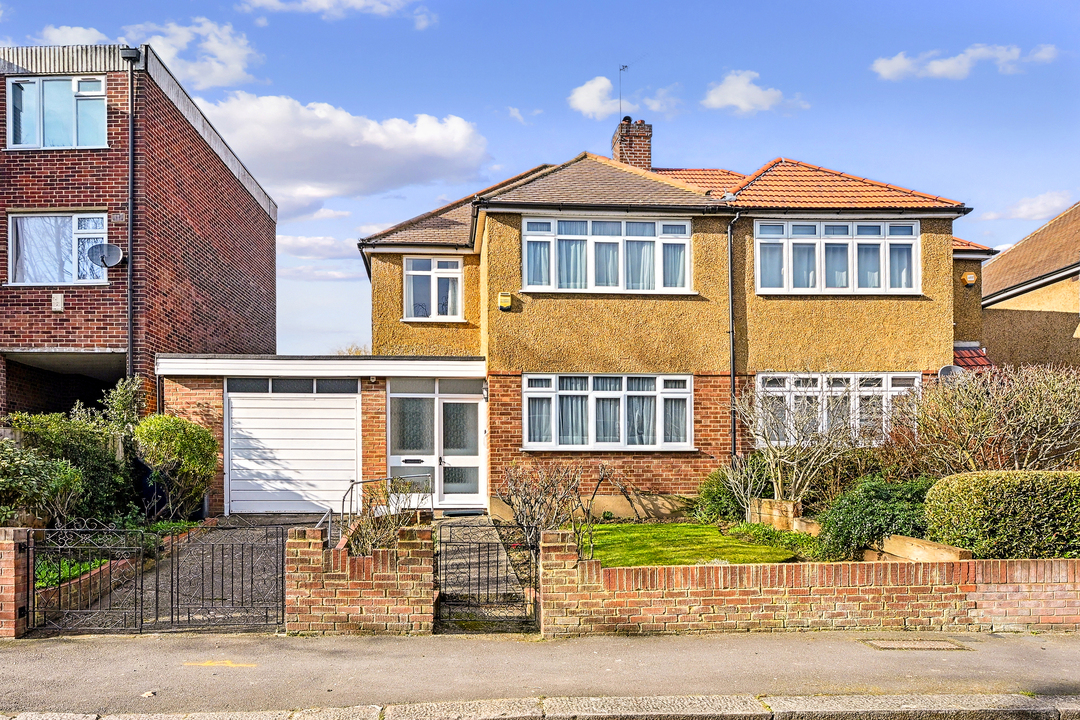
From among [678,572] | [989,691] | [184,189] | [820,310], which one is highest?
[184,189]

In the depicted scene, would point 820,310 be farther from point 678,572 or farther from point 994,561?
point 678,572

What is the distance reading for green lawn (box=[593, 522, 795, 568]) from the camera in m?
9.78

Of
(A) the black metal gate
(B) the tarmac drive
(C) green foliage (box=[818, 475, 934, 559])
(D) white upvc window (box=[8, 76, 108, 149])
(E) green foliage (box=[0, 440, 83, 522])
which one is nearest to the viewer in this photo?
(B) the tarmac drive

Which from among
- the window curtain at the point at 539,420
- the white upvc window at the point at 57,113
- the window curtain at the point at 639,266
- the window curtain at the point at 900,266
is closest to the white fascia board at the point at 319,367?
the window curtain at the point at 539,420

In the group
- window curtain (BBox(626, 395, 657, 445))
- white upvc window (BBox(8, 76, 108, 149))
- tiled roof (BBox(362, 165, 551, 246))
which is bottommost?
window curtain (BBox(626, 395, 657, 445))

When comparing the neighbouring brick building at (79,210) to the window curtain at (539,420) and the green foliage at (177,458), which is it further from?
the window curtain at (539,420)

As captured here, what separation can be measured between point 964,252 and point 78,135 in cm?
1577

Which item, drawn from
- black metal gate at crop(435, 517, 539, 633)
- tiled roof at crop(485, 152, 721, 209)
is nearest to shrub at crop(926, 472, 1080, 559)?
black metal gate at crop(435, 517, 539, 633)

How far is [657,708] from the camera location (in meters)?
5.78

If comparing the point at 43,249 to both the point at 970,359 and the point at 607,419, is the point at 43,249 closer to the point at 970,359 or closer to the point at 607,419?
the point at 607,419

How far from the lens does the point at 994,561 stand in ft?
25.1

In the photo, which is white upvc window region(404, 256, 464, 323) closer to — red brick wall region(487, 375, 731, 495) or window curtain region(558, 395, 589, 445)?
red brick wall region(487, 375, 731, 495)

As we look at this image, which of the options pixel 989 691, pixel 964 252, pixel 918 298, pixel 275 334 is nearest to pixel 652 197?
pixel 918 298

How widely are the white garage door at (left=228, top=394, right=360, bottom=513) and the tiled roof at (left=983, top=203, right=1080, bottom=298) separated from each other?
49.6 feet
